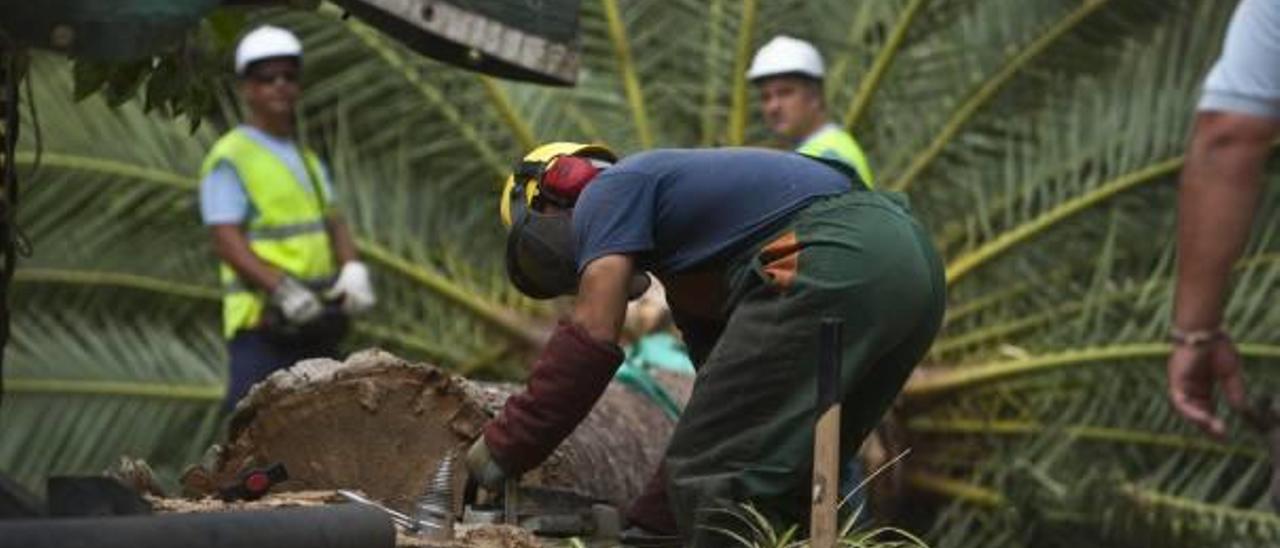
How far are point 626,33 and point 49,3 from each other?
852cm

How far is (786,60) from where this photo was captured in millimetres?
12852

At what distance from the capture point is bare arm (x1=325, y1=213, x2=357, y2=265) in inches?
495

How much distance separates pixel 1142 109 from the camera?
13.7 m

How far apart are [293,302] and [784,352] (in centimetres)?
441

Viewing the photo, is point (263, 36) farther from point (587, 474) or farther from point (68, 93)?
point (587, 474)

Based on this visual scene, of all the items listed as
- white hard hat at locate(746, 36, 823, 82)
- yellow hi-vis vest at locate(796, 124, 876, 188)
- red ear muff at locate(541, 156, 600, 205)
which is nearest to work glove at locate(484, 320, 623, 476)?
red ear muff at locate(541, 156, 600, 205)

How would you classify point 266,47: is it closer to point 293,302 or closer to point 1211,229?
point 293,302

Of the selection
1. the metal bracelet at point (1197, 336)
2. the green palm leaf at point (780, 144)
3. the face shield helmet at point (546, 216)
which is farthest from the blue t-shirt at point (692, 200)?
the green palm leaf at point (780, 144)

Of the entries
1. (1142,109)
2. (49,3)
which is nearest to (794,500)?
(49,3)

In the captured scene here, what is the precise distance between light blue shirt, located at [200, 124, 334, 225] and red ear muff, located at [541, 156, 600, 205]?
4.19 meters

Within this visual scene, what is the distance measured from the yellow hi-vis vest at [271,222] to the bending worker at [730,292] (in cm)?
415

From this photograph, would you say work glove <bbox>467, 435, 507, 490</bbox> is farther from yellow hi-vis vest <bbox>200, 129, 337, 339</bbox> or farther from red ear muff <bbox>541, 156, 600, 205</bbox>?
yellow hi-vis vest <bbox>200, 129, 337, 339</bbox>

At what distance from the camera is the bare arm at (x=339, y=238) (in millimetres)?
12578

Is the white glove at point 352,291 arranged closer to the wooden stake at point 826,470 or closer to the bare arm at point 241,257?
the bare arm at point 241,257
